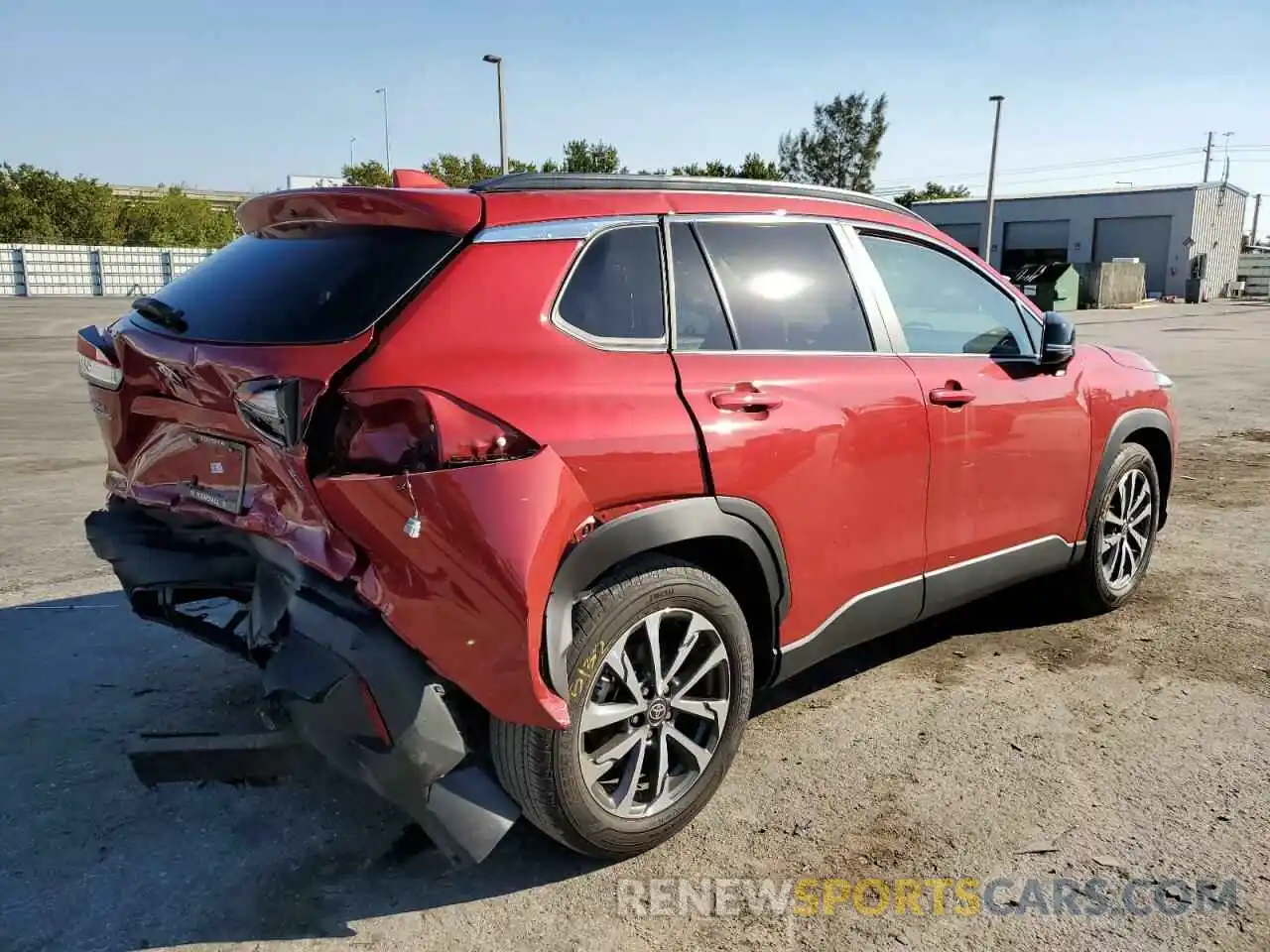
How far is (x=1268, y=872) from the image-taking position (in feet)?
8.91

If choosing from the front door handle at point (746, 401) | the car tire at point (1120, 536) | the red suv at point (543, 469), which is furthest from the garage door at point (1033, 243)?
the front door handle at point (746, 401)

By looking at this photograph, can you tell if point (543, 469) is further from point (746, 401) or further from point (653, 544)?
point (746, 401)

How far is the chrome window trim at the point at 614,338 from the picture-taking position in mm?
2652

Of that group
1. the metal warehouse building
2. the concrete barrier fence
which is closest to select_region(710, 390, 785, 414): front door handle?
the concrete barrier fence

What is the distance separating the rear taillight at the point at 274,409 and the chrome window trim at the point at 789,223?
107cm

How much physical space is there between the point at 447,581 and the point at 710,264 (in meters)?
1.35

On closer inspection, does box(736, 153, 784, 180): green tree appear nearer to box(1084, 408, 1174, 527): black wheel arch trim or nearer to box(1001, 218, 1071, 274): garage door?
box(1001, 218, 1071, 274): garage door

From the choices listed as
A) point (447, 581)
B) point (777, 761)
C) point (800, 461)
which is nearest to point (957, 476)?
point (800, 461)

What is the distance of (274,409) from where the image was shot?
7.82 ft

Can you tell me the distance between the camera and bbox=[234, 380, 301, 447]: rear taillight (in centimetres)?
236

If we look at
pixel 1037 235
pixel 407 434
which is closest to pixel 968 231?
pixel 1037 235

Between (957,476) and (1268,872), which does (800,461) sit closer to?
(957,476)

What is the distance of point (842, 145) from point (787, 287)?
62.1m

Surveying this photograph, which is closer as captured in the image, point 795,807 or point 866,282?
point 795,807
